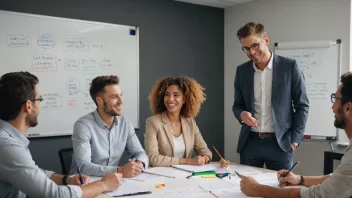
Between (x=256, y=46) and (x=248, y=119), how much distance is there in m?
0.51

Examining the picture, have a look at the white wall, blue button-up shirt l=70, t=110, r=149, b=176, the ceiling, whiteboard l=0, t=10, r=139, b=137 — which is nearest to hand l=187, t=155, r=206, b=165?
blue button-up shirt l=70, t=110, r=149, b=176

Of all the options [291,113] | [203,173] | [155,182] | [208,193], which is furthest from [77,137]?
[291,113]

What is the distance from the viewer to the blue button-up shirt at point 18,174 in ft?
4.77

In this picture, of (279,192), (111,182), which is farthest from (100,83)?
(279,192)

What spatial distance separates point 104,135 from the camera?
7.77 ft

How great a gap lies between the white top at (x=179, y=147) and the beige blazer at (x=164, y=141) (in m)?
0.02

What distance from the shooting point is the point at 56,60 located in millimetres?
3447

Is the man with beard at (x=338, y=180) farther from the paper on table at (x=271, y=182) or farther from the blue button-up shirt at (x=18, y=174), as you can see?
the blue button-up shirt at (x=18, y=174)

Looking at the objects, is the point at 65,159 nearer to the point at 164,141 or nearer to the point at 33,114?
the point at 164,141

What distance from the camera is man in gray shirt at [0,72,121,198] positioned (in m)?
1.46

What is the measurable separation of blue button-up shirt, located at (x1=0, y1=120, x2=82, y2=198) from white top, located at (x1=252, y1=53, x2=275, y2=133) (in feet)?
4.66

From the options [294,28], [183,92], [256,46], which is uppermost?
[294,28]

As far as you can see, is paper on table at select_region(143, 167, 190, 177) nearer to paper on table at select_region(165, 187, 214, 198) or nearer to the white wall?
paper on table at select_region(165, 187, 214, 198)

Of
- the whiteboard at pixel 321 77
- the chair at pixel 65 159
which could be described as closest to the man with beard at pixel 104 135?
the chair at pixel 65 159
